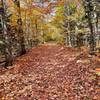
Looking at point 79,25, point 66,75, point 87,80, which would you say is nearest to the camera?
point 87,80

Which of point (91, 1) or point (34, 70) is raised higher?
A: point (91, 1)

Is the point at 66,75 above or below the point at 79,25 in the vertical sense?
below

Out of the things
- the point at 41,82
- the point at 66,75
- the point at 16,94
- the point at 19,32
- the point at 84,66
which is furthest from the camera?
the point at 19,32

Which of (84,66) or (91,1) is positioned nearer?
(84,66)

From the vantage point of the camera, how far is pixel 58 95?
776 centimetres

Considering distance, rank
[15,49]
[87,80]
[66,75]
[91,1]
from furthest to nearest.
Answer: [15,49], [91,1], [66,75], [87,80]

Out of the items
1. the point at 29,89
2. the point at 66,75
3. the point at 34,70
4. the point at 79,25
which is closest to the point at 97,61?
the point at 66,75

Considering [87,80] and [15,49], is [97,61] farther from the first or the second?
[15,49]

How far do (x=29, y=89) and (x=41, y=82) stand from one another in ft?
3.11

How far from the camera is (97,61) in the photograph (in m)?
12.1

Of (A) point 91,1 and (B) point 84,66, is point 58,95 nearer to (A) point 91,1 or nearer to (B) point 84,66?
(B) point 84,66

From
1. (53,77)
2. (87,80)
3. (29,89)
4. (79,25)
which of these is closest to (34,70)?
(53,77)

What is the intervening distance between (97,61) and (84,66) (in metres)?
1.29

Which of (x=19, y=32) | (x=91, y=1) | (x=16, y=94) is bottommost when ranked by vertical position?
(x=16, y=94)
